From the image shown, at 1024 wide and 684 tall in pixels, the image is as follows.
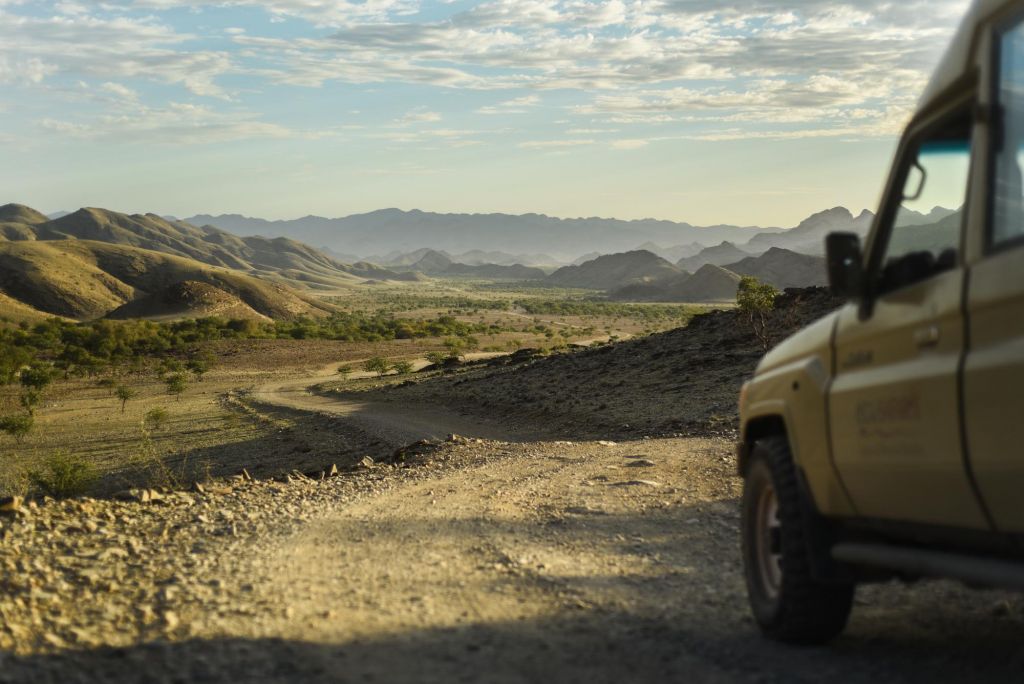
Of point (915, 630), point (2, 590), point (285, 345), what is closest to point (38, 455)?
point (2, 590)

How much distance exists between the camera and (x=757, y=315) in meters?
33.2

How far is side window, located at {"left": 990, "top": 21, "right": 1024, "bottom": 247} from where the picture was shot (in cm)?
411

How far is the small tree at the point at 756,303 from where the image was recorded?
31.8 metres

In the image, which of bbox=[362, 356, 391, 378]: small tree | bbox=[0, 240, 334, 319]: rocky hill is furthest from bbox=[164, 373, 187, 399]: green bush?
bbox=[0, 240, 334, 319]: rocky hill

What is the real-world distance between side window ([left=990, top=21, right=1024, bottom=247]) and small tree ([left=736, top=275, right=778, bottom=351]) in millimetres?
27279

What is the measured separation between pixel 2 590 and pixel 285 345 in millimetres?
68066

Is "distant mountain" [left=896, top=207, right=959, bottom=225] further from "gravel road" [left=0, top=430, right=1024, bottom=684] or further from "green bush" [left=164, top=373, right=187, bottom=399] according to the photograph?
"green bush" [left=164, top=373, right=187, bottom=399]

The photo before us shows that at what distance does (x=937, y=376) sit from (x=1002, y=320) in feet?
1.53

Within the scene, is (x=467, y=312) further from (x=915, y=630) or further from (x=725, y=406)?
(x=915, y=630)

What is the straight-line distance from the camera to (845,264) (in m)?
5.06

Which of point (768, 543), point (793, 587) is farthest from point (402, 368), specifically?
point (793, 587)

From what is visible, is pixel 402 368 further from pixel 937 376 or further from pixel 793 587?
pixel 937 376

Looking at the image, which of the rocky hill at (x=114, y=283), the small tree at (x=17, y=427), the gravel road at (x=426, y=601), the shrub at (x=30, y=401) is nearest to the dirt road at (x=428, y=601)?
the gravel road at (x=426, y=601)

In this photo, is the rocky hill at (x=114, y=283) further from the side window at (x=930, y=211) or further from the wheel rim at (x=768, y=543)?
the side window at (x=930, y=211)
